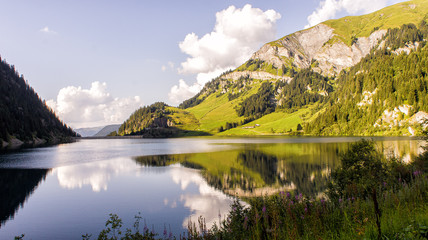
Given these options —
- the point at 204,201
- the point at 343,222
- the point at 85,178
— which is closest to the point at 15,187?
the point at 85,178

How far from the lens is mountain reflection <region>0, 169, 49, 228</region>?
Answer: 78.1 ft

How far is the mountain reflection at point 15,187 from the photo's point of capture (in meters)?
23.8

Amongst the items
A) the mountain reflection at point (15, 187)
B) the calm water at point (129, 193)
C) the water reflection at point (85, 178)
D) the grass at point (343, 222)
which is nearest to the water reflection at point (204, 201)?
the calm water at point (129, 193)

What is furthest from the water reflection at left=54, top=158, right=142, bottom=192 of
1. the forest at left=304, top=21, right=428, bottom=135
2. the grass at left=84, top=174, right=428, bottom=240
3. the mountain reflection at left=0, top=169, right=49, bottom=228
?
the forest at left=304, top=21, right=428, bottom=135

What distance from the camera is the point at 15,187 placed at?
109 feet

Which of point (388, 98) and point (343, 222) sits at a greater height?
point (388, 98)

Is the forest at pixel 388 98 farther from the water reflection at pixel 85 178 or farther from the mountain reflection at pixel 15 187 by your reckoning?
the mountain reflection at pixel 15 187

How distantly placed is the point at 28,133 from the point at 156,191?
180 metres

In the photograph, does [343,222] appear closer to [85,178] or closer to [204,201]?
[204,201]

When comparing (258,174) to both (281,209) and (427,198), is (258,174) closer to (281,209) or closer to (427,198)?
(281,209)

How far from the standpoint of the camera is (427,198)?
31.2 feet

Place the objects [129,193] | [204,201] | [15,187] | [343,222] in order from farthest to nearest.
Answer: [15,187] < [129,193] < [204,201] < [343,222]

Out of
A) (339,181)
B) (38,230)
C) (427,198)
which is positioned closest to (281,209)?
(427,198)

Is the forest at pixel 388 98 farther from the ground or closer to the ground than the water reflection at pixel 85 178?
farther from the ground
